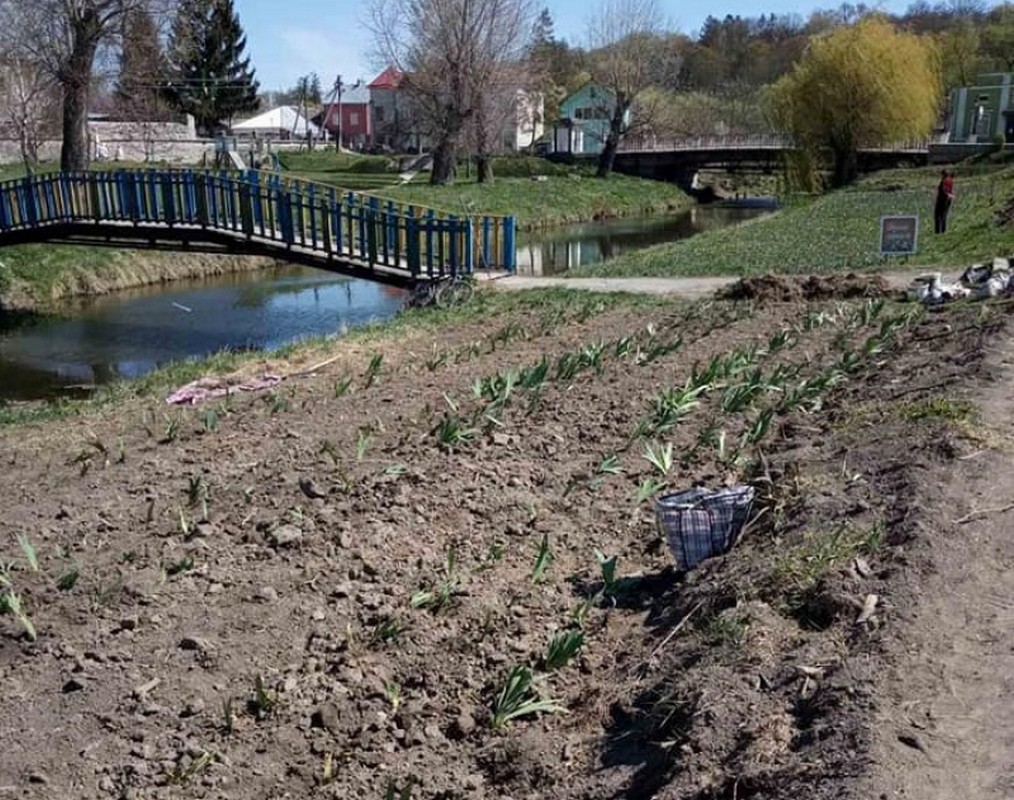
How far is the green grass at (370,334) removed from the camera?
1011cm

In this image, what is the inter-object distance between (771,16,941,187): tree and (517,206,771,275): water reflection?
4.57 meters

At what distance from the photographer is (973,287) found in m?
11.4

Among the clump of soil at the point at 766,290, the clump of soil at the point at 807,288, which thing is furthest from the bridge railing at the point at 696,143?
the clump of soil at the point at 766,290

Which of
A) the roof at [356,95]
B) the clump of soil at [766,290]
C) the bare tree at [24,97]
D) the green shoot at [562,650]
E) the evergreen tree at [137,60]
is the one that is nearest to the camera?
the green shoot at [562,650]

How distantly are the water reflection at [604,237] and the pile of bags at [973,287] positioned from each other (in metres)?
12.7

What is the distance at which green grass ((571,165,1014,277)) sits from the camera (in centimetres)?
1694

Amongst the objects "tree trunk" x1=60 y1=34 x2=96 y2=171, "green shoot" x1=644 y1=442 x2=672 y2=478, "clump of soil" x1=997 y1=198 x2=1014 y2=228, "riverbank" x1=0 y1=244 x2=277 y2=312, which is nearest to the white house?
"tree trunk" x1=60 y1=34 x2=96 y2=171

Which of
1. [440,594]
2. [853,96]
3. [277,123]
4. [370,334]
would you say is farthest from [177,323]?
[277,123]

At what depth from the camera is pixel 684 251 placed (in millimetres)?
22078

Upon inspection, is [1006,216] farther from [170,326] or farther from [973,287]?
[170,326]

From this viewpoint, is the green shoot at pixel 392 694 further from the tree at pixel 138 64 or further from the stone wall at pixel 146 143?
the stone wall at pixel 146 143

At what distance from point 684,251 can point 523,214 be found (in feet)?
60.3

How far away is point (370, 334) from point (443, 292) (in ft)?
10.1

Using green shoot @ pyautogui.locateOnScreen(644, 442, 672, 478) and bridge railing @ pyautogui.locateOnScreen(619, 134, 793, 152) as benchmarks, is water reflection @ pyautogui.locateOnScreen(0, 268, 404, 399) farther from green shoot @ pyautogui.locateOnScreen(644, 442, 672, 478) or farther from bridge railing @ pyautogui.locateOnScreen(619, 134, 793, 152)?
bridge railing @ pyautogui.locateOnScreen(619, 134, 793, 152)
